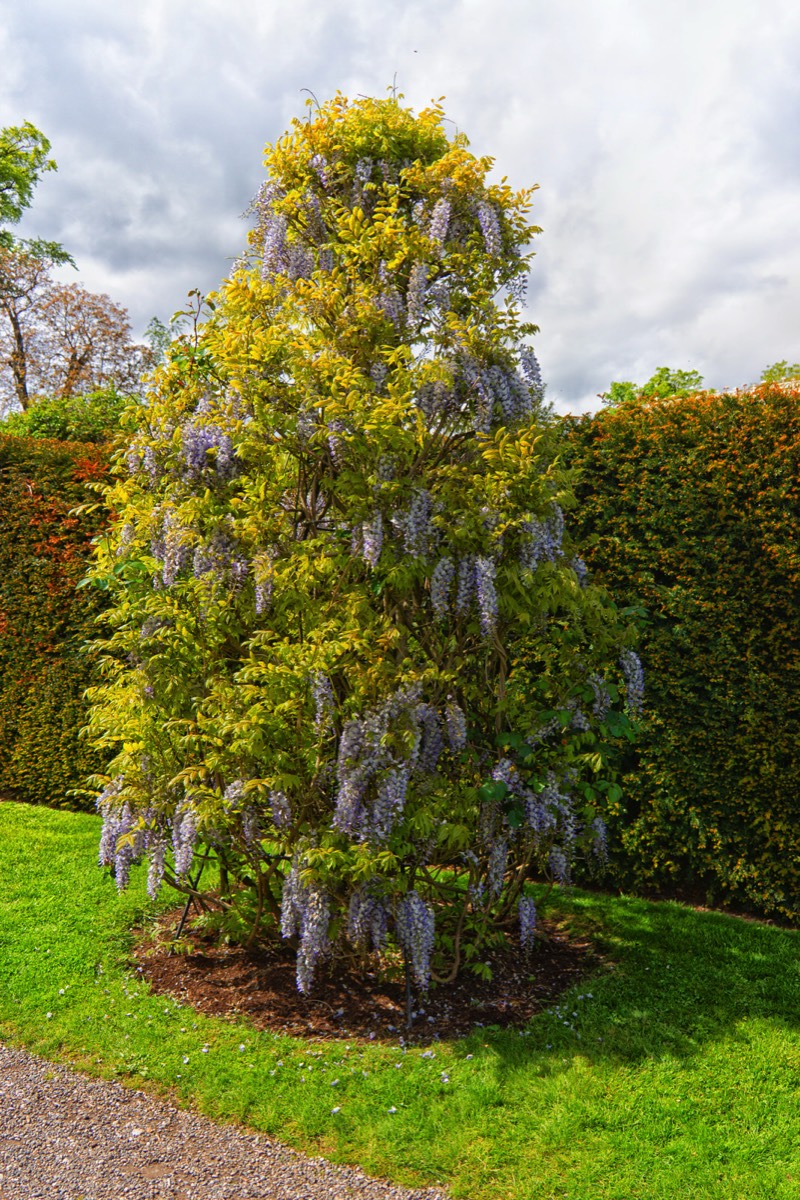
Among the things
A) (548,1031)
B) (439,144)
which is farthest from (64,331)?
(548,1031)

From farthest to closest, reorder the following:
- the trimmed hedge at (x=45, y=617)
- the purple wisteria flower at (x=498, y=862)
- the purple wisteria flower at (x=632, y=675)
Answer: the trimmed hedge at (x=45, y=617) → the purple wisteria flower at (x=632, y=675) → the purple wisteria flower at (x=498, y=862)

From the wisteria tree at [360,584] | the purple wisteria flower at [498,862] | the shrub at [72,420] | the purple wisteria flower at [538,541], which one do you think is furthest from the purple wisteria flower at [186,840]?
the shrub at [72,420]

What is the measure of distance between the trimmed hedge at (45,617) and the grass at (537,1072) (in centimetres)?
335

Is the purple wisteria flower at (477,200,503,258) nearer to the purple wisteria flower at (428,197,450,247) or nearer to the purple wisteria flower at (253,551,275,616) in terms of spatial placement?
the purple wisteria flower at (428,197,450,247)

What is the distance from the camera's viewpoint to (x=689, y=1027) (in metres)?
4.58

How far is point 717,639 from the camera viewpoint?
251 inches

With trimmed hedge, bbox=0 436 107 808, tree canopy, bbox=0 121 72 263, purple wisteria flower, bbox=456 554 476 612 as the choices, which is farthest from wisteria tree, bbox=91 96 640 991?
tree canopy, bbox=0 121 72 263

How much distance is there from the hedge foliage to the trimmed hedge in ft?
16.8

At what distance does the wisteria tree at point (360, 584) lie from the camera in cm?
447

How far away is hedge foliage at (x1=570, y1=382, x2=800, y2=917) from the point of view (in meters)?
6.23

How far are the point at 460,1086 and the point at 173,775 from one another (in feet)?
7.33

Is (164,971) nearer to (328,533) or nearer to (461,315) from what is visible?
(328,533)

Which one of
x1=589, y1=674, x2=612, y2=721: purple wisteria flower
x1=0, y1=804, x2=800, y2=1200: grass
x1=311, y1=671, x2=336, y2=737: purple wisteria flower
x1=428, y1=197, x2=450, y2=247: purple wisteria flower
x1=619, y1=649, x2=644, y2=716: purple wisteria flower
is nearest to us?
x1=0, y1=804, x2=800, y2=1200: grass

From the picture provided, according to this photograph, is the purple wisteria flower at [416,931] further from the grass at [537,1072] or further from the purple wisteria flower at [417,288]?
the purple wisteria flower at [417,288]
